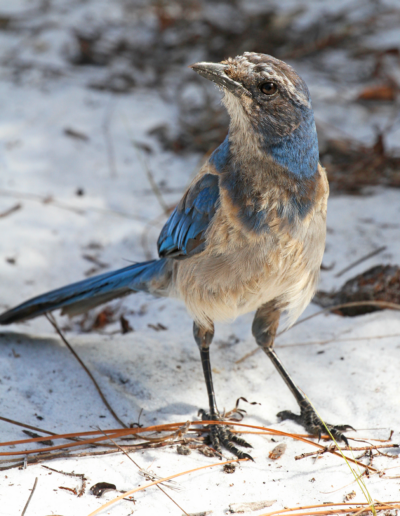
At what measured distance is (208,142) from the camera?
5781mm

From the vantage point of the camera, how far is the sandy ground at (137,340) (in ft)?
8.21

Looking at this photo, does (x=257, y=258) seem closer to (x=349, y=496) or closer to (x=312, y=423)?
(x=312, y=423)

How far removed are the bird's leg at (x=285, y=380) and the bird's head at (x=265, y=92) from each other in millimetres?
1026

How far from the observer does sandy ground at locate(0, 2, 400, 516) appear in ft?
8.21

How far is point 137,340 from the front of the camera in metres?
3.72

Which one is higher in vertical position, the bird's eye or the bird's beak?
the bird's beak

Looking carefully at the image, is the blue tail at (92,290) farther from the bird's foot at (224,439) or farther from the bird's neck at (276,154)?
the bird's neck at (276,154)

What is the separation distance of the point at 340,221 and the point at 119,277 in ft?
6.80

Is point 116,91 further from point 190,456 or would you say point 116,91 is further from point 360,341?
point 190,456

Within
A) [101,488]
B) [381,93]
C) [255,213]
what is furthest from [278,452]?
[381,93]

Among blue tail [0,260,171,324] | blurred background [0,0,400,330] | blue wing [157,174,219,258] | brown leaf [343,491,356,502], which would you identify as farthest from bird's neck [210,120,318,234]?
blurred background [0,0,400,330]

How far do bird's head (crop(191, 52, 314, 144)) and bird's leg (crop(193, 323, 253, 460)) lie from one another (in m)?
1.19

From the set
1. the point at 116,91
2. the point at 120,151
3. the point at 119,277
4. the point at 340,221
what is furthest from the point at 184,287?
the point at 116,91

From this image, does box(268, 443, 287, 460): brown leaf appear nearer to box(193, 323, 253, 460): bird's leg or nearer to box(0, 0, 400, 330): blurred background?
box(193, 323, 253, 460): bird's leg
